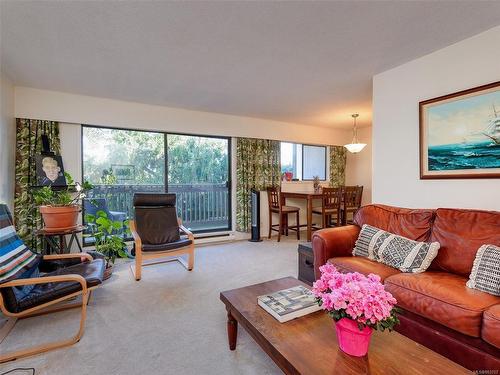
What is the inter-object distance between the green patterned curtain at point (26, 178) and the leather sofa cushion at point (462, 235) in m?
4.29

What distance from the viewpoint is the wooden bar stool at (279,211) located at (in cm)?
456

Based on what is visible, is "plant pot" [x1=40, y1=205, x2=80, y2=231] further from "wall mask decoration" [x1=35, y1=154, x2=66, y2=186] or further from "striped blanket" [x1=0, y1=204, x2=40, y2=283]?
"wall mask decoration" [x1=35, y1=154, x2=66, y2=186]

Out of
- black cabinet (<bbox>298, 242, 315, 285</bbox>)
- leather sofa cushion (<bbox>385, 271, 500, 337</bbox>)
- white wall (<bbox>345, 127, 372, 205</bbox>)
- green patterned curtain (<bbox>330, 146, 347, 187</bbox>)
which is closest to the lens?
leather sofa cushion (<bbox>385, 271, 500, 337</bbox>)

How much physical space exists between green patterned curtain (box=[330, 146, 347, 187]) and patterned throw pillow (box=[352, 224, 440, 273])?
11.7ft

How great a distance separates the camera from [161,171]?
417 centimetres

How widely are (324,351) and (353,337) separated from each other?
0.50ft

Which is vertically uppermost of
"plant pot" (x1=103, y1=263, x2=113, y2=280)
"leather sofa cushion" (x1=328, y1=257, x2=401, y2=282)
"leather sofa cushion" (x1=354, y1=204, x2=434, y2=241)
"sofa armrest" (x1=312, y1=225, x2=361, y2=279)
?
"leather sofa cushion" (x1=354, y1=204, x2=434, y2=241)

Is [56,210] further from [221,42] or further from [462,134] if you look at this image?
[462,134]

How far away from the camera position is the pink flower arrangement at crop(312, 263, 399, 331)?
1.00 metres

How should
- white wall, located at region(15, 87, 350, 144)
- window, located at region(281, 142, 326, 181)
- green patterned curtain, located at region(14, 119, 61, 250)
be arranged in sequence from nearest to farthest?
green patterned curtain, located at region(14, 119, 61, 250) → white wall, located at region(15, 87, 350, 144) → window, located at region(281, 142, 326, 181)

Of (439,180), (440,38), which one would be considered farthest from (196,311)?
(440,38)

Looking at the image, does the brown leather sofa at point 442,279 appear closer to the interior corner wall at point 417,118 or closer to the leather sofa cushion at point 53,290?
the interior corner wall at point 417,118

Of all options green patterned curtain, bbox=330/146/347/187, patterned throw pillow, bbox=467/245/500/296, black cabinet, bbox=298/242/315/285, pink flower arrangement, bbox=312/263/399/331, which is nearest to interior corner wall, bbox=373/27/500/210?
patterned throw pillow, bbox=467/245/500/296

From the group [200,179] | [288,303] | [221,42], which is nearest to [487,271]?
[288,303]
